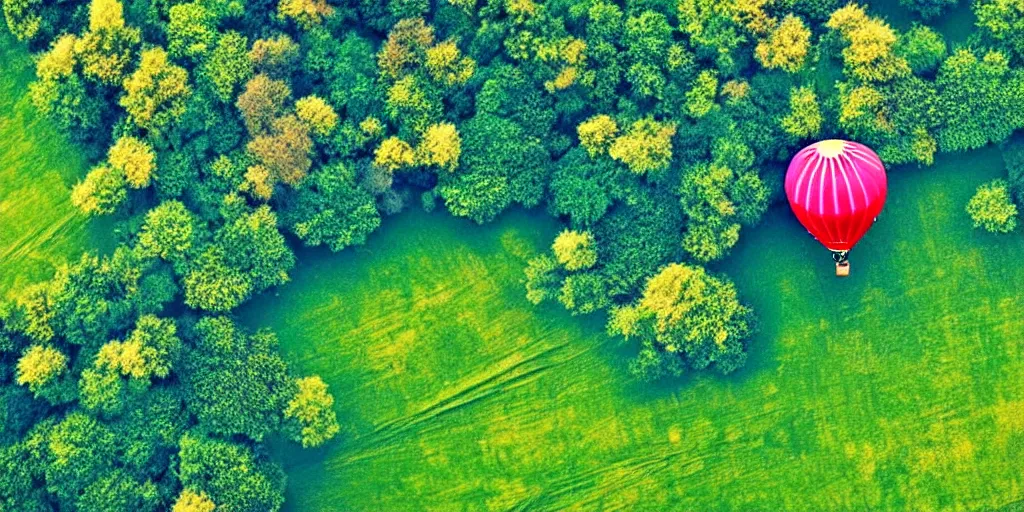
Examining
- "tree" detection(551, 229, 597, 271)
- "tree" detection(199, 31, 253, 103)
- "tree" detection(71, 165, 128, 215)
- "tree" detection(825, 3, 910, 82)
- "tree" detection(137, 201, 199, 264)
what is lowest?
"tree" detection(551, 229, 597, 271)

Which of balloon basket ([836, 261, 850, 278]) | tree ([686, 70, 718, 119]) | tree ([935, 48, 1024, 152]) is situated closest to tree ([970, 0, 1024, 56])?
tree ([935, 48, 1024, 152])

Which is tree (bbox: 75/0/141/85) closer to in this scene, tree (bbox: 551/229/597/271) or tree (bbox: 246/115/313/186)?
tree (bbox: 246/115/313/186)

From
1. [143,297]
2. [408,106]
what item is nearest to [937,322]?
[408,106]

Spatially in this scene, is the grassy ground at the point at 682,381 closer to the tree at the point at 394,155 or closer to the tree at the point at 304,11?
the tree at the point at 394,155

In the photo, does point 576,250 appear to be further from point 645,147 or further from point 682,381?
point 682,381

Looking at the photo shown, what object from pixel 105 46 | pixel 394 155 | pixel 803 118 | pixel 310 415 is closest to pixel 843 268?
pixel 803 118

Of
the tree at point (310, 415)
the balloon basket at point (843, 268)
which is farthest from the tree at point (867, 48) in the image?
the tree at point (310, 415)

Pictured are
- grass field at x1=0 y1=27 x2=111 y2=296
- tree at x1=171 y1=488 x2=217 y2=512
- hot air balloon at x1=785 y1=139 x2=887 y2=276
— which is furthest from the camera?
grass field at x1=0 y1=27 x2=111 y2=296
